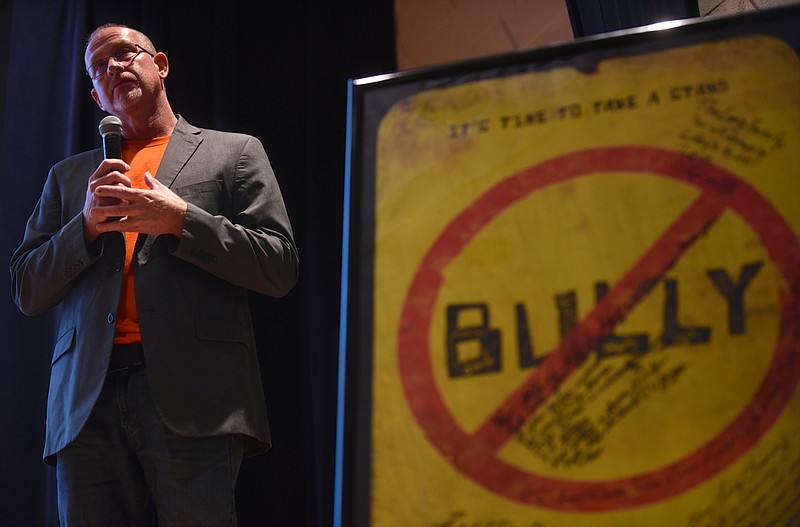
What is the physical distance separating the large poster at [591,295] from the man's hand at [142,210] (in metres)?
0.52

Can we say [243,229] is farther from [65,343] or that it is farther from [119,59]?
[119,59]

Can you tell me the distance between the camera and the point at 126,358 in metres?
1.43

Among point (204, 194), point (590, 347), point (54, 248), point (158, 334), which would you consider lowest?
point (590, 347)

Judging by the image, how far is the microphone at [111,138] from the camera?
1.50 metres

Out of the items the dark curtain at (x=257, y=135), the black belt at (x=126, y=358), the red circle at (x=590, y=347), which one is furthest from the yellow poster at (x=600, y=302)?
the dark curtain at (x=257, y=135)

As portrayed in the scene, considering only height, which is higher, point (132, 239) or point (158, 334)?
point (132, 239)

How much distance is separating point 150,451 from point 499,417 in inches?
28.6

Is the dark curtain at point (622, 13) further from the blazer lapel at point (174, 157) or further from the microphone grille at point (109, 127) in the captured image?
the microphone grille at point (109, 127)

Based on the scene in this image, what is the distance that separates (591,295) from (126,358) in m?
0.87

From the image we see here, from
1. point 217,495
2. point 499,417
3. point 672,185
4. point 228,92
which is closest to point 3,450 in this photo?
point 217,495

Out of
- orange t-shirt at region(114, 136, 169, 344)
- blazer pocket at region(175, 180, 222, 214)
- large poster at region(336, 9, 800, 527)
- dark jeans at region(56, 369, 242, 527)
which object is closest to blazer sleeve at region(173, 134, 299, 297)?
blazer pocket at region(175, 180, 222, 214)

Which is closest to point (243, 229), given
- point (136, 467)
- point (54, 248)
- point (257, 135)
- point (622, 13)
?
point (54, 248)

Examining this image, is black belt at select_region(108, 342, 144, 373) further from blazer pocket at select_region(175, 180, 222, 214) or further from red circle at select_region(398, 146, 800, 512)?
red circle at select_region(398, 146, 800, 512)

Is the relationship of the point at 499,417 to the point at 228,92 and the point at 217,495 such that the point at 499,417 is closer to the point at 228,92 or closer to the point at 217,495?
the point at 217,495
